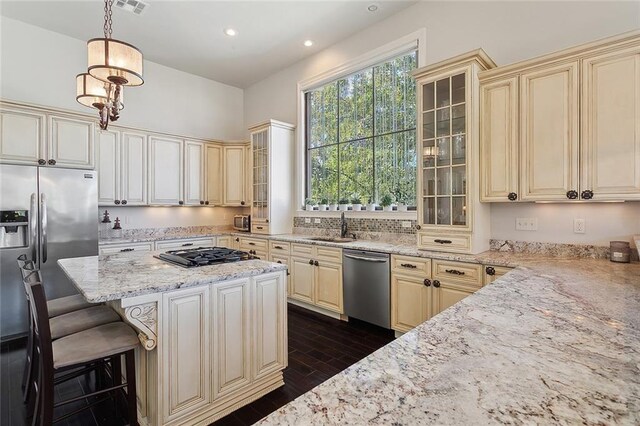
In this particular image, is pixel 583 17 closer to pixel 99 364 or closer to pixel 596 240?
pixel 596 240

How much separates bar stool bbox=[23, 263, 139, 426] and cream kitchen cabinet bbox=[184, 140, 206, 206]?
3.26 metres

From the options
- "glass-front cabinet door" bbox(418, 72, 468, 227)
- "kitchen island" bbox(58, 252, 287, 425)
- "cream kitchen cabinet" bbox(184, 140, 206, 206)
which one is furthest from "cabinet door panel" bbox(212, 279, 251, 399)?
"cream kitchen cabinet" bbox(184, 140, 206, 206)

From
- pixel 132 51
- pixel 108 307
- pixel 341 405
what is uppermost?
pixel 132 51

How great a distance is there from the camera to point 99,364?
2.24 meters

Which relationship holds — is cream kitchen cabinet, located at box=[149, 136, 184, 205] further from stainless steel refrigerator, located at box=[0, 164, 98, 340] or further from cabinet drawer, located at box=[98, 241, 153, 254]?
stainless steel refrigerator, located at box=[0, 164, 98, 340]

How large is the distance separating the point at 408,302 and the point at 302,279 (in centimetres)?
147

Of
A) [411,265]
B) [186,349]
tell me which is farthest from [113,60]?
[411,265]

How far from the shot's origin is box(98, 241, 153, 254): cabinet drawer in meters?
3.97

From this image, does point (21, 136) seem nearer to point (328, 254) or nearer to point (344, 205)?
point (328, 254)

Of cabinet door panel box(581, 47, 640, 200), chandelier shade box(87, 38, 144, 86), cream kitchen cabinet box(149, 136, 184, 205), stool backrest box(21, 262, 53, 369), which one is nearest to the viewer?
stool backrest box(21, 262, 53, 369)

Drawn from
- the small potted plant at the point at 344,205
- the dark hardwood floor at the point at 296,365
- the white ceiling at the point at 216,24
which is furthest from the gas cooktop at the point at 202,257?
the white ceiling at the point at 216,24

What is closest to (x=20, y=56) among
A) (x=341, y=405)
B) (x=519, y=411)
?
(x=341, y=405)

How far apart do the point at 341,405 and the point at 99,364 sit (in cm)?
235

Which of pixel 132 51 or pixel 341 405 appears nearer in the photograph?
pixel 341 405
